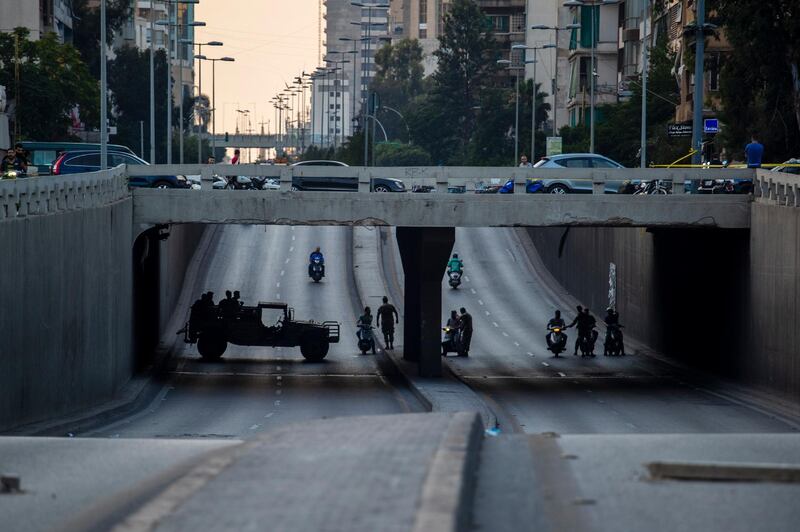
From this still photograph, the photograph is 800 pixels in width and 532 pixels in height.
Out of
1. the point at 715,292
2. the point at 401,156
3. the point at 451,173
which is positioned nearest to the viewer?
the point at 451,173

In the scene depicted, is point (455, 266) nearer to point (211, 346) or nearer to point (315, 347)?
point (315, 347)

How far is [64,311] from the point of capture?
28.3 metres

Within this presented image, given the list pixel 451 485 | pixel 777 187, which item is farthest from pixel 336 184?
pixel 451 485

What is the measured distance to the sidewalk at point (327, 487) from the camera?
7.55 metres

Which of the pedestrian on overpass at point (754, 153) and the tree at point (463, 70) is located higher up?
the tree at point (463, 70)

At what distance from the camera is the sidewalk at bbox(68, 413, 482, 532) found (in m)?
7.55

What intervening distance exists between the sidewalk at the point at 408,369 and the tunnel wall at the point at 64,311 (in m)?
7.36

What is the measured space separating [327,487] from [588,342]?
129 ft

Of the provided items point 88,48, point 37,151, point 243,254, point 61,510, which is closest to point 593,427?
point 61,510

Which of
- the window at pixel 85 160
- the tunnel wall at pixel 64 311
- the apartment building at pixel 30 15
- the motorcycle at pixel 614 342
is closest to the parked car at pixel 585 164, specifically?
the motorcycle at pixel 614 342

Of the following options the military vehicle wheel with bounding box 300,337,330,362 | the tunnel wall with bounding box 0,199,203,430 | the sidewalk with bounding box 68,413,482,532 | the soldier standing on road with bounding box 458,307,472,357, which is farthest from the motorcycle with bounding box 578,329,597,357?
the sidewalk with bounding box 68,413,482,532

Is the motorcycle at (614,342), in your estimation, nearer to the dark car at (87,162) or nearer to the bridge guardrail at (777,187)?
the bridge guardrail at (777,187)

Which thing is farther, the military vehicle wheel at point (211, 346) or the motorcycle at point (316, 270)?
the motorcycle at point (316, 270)

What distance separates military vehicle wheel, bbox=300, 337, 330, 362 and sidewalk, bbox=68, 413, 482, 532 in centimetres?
3391
